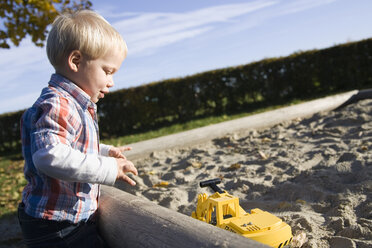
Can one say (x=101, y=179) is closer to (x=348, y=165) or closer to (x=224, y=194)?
(x=224, y=194)

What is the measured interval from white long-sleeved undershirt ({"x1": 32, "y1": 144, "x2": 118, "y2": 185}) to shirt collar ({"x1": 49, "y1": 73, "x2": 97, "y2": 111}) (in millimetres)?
350

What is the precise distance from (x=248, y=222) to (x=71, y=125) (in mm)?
1041

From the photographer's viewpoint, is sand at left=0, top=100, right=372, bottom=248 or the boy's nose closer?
the boy's nose

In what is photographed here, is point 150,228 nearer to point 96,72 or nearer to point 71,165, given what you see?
point 71,165

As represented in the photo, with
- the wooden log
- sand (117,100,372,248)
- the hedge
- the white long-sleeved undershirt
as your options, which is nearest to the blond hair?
the white long-sleeved undershirt

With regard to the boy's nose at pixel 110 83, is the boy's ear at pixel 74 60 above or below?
above

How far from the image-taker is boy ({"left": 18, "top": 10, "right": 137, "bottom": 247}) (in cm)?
186

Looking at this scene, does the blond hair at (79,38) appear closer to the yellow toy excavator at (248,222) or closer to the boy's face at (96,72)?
the boy's face at (96,72)

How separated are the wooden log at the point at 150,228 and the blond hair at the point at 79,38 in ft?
2.99

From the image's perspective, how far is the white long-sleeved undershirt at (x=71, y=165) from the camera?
5.70 ft

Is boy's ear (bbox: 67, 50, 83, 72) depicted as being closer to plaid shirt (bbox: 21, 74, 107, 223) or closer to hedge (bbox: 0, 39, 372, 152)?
plaid shirt (bbox: 21, 74, 107, 223)

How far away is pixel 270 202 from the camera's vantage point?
120 inches

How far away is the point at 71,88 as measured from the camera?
203 centimetres

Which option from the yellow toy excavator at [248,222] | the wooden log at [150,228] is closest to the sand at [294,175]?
the yellow toy excavator at [248,222]
